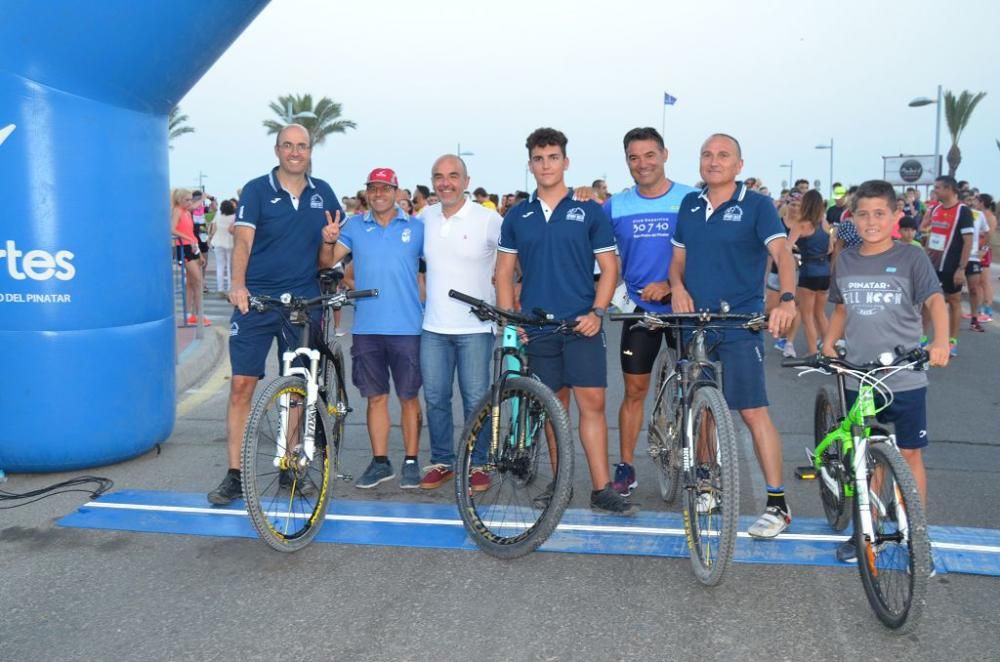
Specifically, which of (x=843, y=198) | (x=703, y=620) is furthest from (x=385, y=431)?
(x=843, y=198)

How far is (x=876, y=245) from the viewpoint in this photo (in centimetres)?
430

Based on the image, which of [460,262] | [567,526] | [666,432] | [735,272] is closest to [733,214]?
[735,272]

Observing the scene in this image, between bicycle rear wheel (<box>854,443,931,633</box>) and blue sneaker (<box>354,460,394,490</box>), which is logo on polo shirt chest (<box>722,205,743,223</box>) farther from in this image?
blue sneaker (<box>354,460,394,490</box>)

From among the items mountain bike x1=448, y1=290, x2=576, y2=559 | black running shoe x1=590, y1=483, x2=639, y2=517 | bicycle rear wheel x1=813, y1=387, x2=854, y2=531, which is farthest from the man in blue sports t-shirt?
bicycle rear wheel x1=813, y1=387, x2=854, y2=531

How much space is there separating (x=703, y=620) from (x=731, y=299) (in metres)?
1.74

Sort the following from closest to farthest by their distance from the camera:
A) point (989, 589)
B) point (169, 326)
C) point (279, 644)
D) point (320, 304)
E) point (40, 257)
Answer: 1. point (279, 644)
2. point (989, 589)
3. point (320, 304)
4. point (40, 257)
5. point (169, 326)

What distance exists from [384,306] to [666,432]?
1816 millimetres

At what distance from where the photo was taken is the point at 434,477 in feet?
18.5

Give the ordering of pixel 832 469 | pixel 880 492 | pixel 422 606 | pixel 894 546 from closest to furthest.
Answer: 1. pixel 894 546
2. pixel 880 492
3. pixel 422 606
4. pixel 832 469

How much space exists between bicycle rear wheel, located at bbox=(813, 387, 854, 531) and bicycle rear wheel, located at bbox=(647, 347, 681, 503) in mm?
708

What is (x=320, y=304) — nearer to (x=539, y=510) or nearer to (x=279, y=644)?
(x=539, y=510)

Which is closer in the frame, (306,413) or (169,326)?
(306,413)

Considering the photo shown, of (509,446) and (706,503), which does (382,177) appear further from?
(706,503)

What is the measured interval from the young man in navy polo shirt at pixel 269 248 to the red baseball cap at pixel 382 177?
34cm
